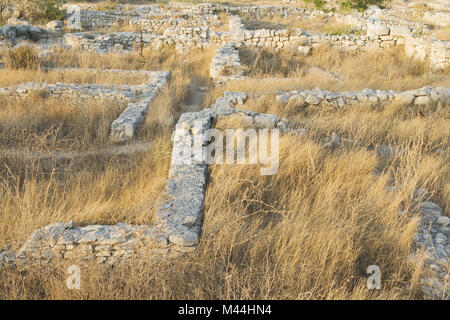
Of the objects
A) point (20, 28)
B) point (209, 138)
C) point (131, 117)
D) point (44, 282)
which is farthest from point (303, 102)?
point (20, 28)

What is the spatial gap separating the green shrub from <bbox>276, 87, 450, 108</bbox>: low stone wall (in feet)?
24.8

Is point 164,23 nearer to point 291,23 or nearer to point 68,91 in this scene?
point 291,23

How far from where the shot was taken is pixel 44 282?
259cm

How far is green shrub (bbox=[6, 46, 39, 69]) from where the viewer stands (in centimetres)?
961

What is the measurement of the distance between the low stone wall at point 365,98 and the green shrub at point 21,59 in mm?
7550

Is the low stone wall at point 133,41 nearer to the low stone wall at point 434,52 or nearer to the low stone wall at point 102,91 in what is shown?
the low stone wall at point 102,91

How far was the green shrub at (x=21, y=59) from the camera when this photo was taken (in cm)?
961

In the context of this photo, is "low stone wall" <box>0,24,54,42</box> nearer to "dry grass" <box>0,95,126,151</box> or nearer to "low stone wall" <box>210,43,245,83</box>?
"dry grass" <box>0,95,126,151</box>

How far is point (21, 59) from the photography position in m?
9.71

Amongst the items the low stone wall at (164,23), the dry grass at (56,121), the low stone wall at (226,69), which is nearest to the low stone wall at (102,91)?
the dry grass at (56,121)

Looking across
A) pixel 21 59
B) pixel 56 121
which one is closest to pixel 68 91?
pixel 56 121

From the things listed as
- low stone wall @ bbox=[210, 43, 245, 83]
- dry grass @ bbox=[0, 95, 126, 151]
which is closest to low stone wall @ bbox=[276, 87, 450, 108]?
low stone wall @ bbox=[210, 43, 245, 83]

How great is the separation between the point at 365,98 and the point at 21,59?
381 inches
